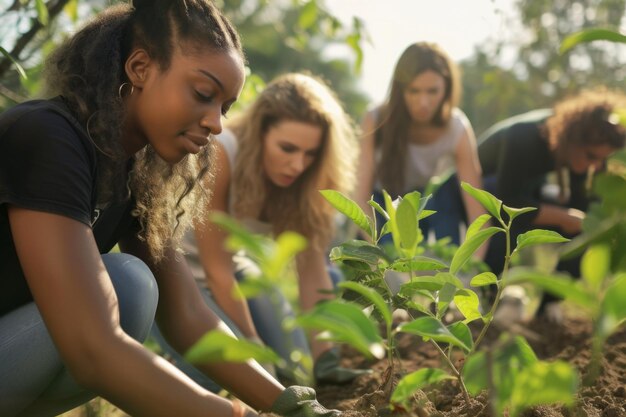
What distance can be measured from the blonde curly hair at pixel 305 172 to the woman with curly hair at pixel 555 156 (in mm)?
1284

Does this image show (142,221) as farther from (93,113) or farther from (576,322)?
(576,322)

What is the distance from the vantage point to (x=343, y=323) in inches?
28.6

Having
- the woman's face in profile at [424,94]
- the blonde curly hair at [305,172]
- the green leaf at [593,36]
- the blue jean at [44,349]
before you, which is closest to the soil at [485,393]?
the green leaf at [593,36]

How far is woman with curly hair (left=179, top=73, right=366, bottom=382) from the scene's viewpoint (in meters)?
2.61

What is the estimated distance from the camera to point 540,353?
2.84 m

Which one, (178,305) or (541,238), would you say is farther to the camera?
(178,305)

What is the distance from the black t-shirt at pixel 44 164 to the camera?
4.01 feet

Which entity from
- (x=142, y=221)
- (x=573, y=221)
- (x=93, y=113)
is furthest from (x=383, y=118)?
(x=93, y=113)

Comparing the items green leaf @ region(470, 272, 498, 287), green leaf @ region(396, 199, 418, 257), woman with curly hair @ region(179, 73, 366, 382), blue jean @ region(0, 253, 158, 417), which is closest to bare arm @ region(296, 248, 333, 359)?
woman with curly hair @ region(179, 73, 366, 382)

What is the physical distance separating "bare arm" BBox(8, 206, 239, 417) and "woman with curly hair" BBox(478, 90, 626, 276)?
2.86m

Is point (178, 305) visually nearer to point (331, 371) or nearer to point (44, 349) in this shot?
point (44, 349)

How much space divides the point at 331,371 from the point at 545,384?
6.11ft

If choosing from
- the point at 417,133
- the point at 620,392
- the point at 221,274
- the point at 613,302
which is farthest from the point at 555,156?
the point at 613,302

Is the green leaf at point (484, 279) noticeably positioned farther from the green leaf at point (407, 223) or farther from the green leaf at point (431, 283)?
the green leaf at point (407, 223)
